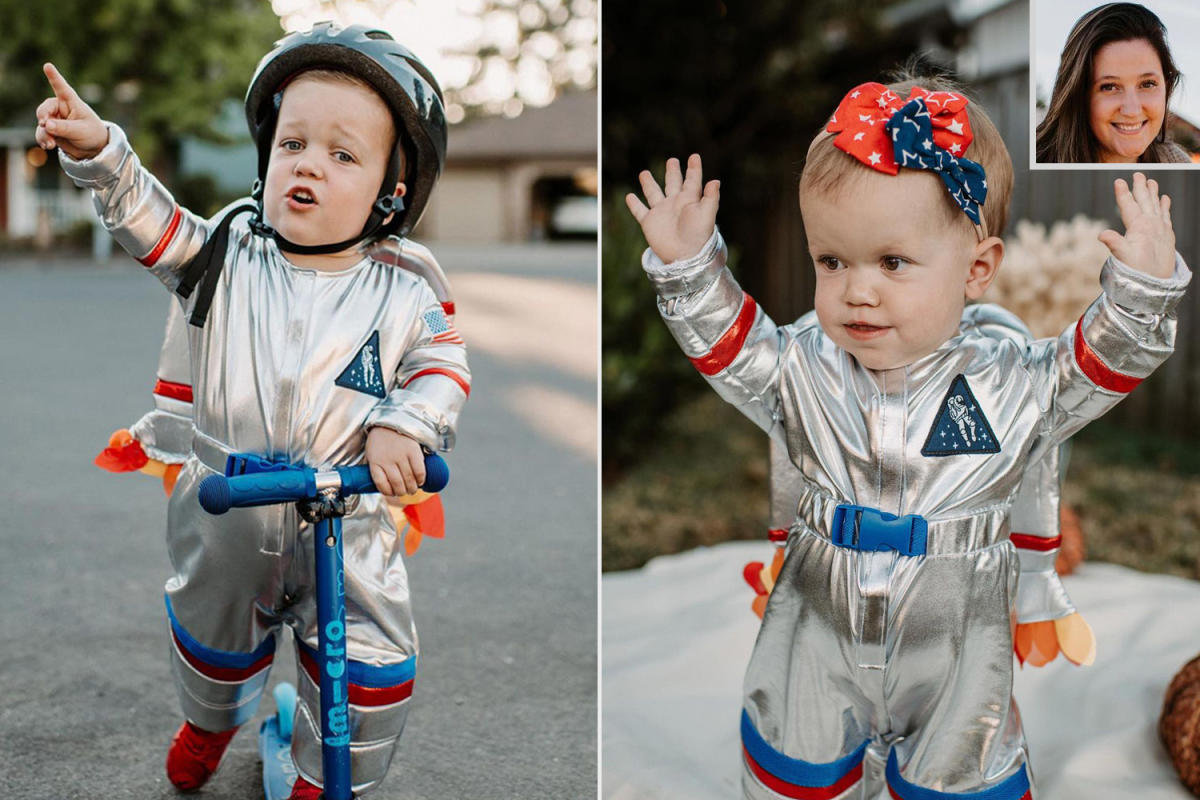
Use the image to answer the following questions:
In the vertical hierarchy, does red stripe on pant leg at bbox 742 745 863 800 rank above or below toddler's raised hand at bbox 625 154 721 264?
below

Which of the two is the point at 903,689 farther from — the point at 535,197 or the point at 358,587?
the point at 535,197

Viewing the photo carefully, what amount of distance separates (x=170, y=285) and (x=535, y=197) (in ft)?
114

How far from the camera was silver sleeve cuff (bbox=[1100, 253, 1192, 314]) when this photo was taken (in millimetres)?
1992

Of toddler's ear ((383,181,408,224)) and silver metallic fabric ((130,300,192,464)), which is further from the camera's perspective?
silver metallic fabric ((130,300,192,464))

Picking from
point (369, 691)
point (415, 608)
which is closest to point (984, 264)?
point (369, 691)

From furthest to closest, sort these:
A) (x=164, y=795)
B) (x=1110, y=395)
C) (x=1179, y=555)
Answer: (x=1179, y=555) < (x=164, y=795) < (x=1110, y=395)

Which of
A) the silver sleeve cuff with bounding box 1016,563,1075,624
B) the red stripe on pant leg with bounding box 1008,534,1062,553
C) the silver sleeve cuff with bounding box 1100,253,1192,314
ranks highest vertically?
the silver sleeve cuff with bounding box 1100,253,1192,314

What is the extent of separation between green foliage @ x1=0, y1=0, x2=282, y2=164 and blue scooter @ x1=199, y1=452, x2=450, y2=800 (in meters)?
22.1

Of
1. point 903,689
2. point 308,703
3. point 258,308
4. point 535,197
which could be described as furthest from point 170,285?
point 535,197

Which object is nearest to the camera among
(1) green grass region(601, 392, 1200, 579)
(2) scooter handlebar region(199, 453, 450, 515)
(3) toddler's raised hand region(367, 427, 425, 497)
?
(2) scooter handlebar region(199, 453, 450, 515)

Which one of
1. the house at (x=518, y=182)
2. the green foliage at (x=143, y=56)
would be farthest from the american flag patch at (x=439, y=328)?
the house at (x=518, y=182)

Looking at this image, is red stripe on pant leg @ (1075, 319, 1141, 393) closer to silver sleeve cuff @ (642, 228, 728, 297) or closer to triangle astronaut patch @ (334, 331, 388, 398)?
silver sleeve cuff @ (642, 228, 728, 297)

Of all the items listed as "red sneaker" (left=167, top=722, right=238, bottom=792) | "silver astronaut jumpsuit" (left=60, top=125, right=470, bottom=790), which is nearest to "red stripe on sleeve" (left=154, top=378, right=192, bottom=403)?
"silver astronaut jumpsuit" (left=60, top=125, right=470, bottom=790)

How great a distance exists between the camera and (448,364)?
7.88 ft
